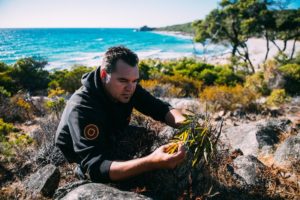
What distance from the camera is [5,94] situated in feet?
28.1

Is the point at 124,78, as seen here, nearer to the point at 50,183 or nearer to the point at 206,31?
the point at 50,183

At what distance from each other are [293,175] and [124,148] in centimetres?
221

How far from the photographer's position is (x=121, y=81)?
2912 millimetres

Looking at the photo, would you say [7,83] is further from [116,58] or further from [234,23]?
[234,23]

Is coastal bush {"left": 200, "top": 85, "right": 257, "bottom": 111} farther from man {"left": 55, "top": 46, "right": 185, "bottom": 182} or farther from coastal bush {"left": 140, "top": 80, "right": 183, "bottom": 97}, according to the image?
man {"left": 55, "top": 46, "right": 185, "bottom": 182}

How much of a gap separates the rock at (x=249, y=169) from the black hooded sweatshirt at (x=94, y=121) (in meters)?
1.10

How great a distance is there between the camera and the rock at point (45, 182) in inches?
137

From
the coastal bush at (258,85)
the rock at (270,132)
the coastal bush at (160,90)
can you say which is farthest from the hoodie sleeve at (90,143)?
the coastal bush at (258,85)

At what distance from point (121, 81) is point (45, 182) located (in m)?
1.59

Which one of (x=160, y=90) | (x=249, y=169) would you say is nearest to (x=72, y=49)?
(x=160, y=90)

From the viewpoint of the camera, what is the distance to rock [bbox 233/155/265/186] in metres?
3.33

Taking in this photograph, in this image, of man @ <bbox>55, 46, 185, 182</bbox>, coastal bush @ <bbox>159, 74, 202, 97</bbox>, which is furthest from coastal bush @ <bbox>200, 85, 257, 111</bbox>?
man @ <bbox>55, 46, 185, 182</bbox>

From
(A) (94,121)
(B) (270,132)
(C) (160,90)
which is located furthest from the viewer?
(C) (160,90)

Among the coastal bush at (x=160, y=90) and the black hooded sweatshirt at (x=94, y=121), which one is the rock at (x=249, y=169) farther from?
the coastal bush at (x=160, y=90)
